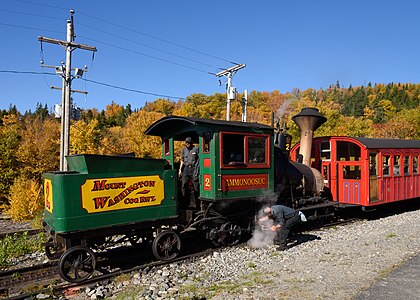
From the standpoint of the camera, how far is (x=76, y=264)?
6652 mm

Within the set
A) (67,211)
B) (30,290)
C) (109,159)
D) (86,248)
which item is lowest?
(30,290)

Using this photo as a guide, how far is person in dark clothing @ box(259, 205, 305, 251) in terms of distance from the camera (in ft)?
28.4

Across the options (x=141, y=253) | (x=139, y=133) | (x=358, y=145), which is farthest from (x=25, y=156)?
(x=358, y=145)

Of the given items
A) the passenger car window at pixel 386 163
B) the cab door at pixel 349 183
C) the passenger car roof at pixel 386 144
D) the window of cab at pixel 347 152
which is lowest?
the cab door at pixel 349 183

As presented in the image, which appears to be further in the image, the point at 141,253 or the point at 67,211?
the point at 141,253

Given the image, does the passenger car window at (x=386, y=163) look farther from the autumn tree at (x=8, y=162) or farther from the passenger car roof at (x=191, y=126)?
the autumn tree at (x=8, y=162)

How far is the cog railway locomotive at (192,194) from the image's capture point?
669cm

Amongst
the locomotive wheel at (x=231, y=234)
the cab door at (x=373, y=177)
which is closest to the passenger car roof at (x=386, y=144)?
the cab door at (x=373, y=177)

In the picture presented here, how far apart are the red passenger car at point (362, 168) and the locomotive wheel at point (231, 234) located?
5.03 m

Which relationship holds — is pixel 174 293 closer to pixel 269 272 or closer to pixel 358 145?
pixel 269 272

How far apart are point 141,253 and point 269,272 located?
328 cm

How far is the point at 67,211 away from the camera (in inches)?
253

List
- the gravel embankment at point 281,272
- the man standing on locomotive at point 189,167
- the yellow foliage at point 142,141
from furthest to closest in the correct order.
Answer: the yellow foliage at point 142,141
the man standing on locomotive at point 189,167
the gravel embankment at point 281,272

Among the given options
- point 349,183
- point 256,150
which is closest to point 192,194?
point 256,150
